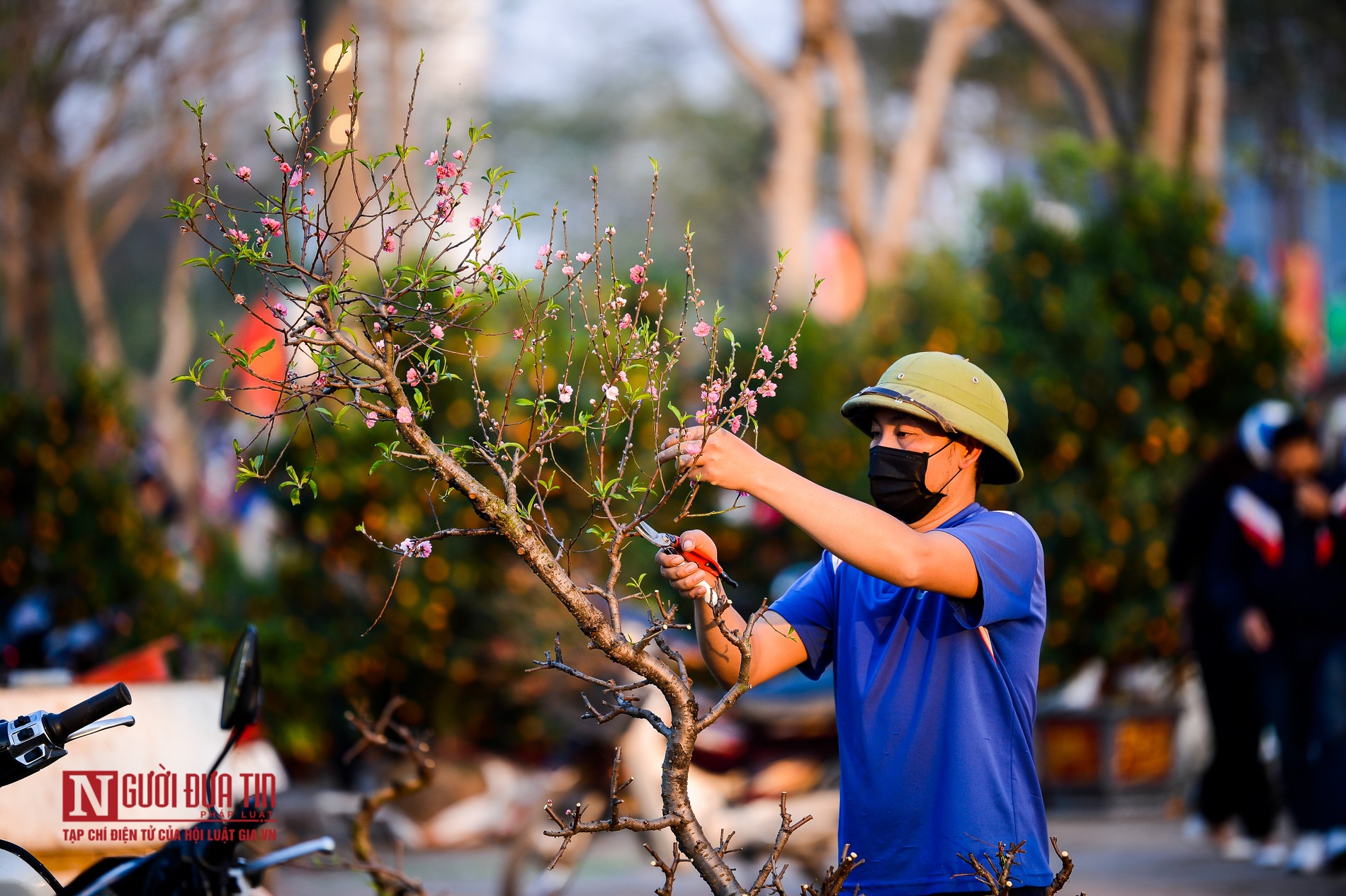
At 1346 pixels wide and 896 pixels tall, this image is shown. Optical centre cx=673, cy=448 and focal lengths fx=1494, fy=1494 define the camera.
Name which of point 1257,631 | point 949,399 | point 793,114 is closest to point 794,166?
point 793,114

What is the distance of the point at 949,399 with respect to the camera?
2678 millimetres

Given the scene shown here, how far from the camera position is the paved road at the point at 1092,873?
21.9 feet

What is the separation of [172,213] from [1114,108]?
483 inches

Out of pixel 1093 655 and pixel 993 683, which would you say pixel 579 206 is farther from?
pixel 993 683

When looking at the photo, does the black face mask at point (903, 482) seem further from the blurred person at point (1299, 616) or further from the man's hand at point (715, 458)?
the blurred person at point (1299, 616)

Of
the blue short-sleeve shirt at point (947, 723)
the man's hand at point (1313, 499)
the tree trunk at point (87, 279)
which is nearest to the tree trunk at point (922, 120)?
the tree trunk at point (87, 279)

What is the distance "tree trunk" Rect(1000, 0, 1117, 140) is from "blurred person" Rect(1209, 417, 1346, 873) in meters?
6.48

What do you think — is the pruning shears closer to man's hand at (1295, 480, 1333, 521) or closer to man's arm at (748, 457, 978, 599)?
man's arm at (748, 457, 978, 599)

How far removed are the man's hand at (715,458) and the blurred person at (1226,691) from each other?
5.64m

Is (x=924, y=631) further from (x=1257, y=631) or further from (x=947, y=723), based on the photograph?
(x=1257, y=631)

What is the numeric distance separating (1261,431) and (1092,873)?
227 centimetres

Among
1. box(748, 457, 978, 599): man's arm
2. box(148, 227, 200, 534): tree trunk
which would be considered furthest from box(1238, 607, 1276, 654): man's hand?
box(148, 227, 200, 534): tree trunk

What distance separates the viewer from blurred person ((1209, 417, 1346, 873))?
6.73 meters

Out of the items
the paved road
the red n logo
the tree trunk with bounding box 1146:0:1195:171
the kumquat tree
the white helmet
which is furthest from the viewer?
the tree trunk with bounding box 1146:0:1195:171
